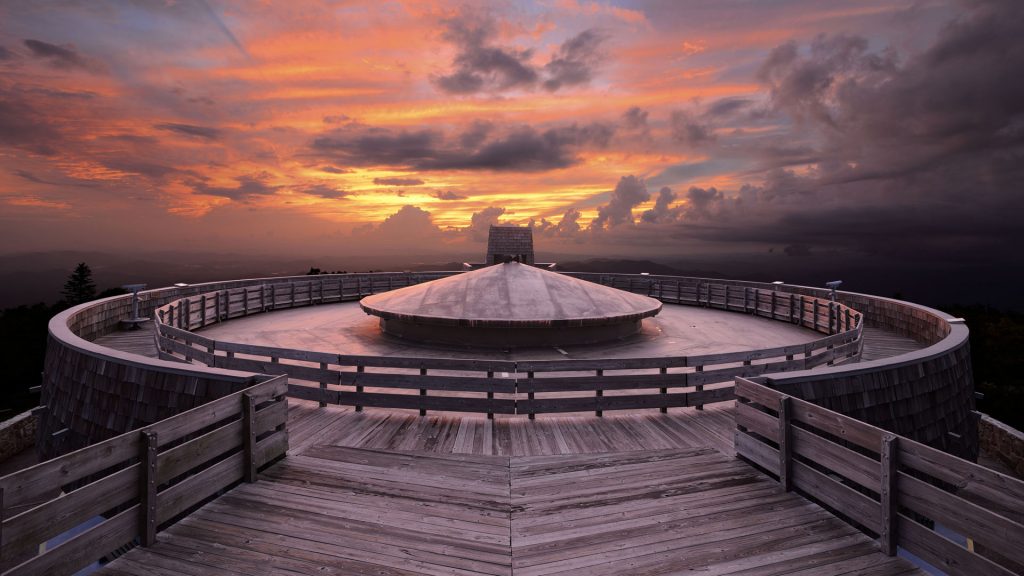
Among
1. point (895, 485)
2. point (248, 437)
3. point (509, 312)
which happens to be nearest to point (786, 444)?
point (895, 485)

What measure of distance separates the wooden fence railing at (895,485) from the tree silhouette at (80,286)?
80.7 meters

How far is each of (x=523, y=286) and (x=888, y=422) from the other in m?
12.4

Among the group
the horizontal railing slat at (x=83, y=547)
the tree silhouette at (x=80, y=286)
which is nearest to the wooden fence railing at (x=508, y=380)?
the horizontal railing slat at (x=83, y=547)

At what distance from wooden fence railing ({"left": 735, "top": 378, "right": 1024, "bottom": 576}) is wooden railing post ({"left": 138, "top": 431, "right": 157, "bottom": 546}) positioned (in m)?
6.98

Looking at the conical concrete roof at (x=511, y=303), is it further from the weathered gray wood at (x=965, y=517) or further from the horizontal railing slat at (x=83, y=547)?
the weathered gray wood at (x=965, y=517)

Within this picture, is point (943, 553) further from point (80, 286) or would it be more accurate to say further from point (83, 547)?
point (80, 286)

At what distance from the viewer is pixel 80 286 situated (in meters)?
66.7

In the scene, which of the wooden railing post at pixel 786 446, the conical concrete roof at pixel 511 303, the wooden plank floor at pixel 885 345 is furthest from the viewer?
the conical concrete roof at pixel 511 303

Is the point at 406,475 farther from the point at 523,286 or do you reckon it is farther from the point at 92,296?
the point at 92,296

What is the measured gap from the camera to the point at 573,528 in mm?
5527

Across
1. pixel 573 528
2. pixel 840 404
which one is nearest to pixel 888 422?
pixel 840 404

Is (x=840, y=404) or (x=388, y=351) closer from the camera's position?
(x=840, y=404)

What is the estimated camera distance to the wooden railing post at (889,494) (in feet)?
16.4

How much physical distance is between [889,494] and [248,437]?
7107 mm
